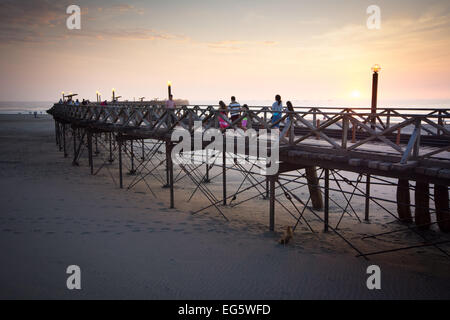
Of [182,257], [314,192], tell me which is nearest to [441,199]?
[314,192]

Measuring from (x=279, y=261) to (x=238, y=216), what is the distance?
4341 mm

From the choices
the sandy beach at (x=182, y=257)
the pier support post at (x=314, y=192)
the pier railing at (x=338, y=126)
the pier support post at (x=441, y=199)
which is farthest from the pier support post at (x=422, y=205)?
the pier support post at (x=314, y=192)

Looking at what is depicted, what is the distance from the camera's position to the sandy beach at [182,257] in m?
7.38

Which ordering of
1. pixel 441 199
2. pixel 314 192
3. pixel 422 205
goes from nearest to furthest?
pixel 441 199 < pixel 422 205 < pixel 314 192

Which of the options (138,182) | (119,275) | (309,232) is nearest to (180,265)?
(119,275)

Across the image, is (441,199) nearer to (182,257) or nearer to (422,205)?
(422,205)

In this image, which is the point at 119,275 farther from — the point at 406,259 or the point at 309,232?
the point at 406,259

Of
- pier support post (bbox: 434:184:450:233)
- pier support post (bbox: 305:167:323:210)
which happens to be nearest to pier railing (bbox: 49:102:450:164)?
pier support post (bbox: 434:184:450:233)

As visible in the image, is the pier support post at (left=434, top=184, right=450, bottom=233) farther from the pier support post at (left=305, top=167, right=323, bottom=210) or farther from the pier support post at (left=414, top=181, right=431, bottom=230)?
the pier support post at (left=305, top=167, right=323, bottom=210)

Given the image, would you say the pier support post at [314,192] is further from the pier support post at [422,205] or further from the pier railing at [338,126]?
the pier support post at [422,205]

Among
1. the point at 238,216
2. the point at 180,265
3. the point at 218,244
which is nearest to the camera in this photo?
the point at 180,265

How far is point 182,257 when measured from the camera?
8.86 m

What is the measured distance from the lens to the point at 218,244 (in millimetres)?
9797
